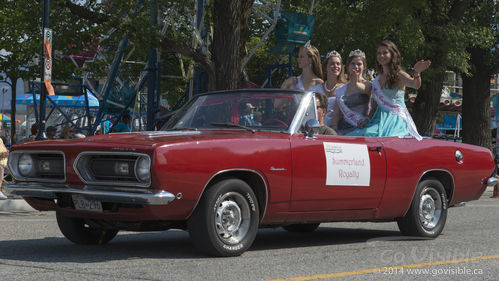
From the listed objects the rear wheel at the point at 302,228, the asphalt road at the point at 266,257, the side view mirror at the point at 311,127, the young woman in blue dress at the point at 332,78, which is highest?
the young woman in blue dress at the point at 332,78

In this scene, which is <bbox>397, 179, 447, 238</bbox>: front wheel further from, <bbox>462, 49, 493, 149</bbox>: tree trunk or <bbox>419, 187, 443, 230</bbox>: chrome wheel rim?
<bbox>462, 49, 493, 149</bbox>: tree trunk

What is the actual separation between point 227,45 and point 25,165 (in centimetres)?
990

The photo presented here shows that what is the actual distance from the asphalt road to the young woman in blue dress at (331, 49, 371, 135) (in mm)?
1271

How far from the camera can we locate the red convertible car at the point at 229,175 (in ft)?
20.7

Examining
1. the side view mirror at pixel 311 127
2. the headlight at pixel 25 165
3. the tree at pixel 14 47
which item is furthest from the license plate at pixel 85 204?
the tree at pixel 14 47

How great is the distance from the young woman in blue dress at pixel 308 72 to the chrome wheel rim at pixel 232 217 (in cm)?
356

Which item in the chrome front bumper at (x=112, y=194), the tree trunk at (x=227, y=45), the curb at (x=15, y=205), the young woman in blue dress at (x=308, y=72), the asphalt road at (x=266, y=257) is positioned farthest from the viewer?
the tree trunk at (x=227, y=45)

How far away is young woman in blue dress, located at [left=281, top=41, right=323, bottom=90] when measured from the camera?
33.2 feet

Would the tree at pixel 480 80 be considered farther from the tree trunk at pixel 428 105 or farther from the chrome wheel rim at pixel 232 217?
the chrome wheel rim at pixel 232 217

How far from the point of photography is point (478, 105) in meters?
27.2

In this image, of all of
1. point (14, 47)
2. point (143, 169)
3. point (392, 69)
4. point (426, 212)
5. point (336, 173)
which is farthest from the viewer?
point (14, 47)

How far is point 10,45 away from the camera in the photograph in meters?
29.0

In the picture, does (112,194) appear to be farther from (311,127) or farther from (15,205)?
(15,205)

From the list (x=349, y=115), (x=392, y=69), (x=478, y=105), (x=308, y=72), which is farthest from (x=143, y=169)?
(x=478, y=105)
